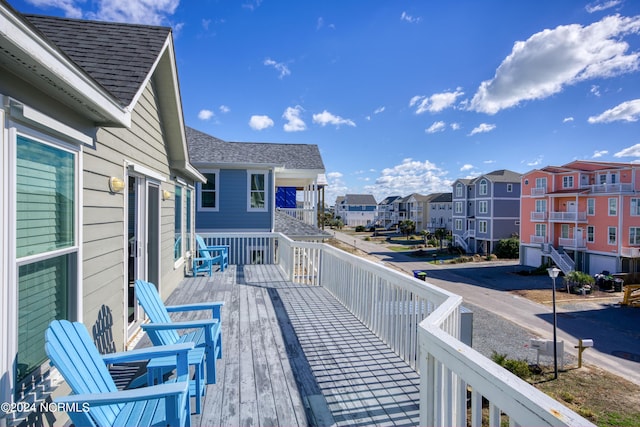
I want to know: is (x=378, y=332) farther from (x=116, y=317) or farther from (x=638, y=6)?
(x=638, y=6)

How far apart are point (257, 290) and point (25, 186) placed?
4.67 m

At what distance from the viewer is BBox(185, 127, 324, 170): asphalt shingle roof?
37.2 feet

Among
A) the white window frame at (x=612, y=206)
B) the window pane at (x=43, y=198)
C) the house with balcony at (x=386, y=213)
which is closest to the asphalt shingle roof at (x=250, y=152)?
the window pane at (x=43, y=198)

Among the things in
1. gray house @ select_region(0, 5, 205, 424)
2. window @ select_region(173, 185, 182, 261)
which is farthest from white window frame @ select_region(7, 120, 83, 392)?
window @ select_region(173, 185, 182, 261)

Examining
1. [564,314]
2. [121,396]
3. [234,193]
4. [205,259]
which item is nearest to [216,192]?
[234,193]

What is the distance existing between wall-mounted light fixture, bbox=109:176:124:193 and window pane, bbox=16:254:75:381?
94cm

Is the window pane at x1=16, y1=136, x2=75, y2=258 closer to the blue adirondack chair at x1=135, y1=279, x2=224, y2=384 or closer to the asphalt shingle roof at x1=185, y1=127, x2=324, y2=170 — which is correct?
the blue adirondack chair at x1=135, y1=279, x2=224, y2=384

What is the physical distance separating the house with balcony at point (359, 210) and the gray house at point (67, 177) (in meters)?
67.1

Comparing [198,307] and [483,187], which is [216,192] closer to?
[198,307]

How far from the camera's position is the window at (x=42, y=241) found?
5.69 feet

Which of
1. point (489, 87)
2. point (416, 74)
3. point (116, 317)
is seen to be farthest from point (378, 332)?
point (489, 87)

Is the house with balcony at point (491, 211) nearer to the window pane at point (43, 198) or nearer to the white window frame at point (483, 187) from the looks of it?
the white window frame at point (483, 187)

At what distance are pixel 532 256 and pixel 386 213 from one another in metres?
38.1

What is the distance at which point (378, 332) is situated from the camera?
148 inches
